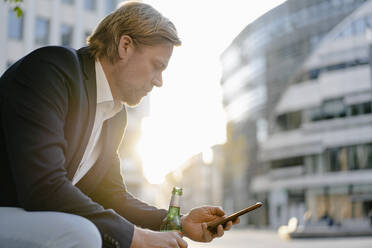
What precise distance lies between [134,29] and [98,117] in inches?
17.2

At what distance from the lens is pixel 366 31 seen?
50.6 meters

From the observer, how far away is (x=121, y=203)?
2.97 m

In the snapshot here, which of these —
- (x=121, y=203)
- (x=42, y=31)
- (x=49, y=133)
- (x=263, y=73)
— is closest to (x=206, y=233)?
(x=121, y=203)

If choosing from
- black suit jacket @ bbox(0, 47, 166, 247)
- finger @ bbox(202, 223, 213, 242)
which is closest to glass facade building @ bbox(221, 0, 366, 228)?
finger @ bbox(202, 223, 213, 242)

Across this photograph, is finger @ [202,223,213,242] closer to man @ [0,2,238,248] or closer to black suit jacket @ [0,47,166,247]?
man @ [0,2,238,248]

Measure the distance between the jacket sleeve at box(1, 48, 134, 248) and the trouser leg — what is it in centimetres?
8

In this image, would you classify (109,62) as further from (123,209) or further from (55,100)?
(123,209)

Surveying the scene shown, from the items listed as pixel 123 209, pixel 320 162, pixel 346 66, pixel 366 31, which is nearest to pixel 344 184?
pixel 320 162

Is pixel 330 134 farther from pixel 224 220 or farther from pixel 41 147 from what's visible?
pixel 41 147

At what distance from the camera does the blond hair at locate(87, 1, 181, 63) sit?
8.13ft

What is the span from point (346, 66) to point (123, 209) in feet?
171

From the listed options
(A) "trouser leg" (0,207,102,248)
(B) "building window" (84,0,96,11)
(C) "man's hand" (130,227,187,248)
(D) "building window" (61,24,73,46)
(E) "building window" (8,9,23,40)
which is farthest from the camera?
(B) "building window" (84,0,96,11)

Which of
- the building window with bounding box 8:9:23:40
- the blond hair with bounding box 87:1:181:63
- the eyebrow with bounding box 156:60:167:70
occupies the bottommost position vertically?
the eyebrow with bounding box 156:60:167:70

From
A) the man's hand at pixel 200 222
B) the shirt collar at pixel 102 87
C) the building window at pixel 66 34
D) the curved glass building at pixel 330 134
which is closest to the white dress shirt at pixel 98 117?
the shirt collar at pixel 102 87
